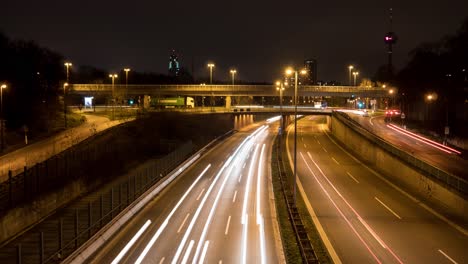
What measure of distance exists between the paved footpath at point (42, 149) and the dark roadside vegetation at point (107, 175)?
7.15ft

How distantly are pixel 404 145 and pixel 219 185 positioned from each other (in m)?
24.8

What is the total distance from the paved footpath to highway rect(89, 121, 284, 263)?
11.2m

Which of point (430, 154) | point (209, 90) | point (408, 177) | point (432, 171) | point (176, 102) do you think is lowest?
point (408, 177)

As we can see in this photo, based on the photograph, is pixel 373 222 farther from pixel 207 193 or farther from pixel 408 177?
pixel 408 177

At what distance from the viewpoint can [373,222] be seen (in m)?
31.0

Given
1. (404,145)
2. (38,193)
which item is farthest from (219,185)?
(404,145)

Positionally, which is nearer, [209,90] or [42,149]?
[42,149]

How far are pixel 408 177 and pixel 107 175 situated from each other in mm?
24316

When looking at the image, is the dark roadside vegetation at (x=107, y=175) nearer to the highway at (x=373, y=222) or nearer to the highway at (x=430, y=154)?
the highway at (x=373, y=222)

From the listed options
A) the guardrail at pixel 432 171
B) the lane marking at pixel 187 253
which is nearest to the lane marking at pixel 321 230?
the lane marking at pixel 187 253

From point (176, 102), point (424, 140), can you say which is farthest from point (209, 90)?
point (424, 140)

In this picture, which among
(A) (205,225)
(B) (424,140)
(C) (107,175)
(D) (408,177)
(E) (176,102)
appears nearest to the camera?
(A) (205,225)

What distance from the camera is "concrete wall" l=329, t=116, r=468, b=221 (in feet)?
109

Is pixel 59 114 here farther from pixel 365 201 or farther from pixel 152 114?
pixel 365 201
